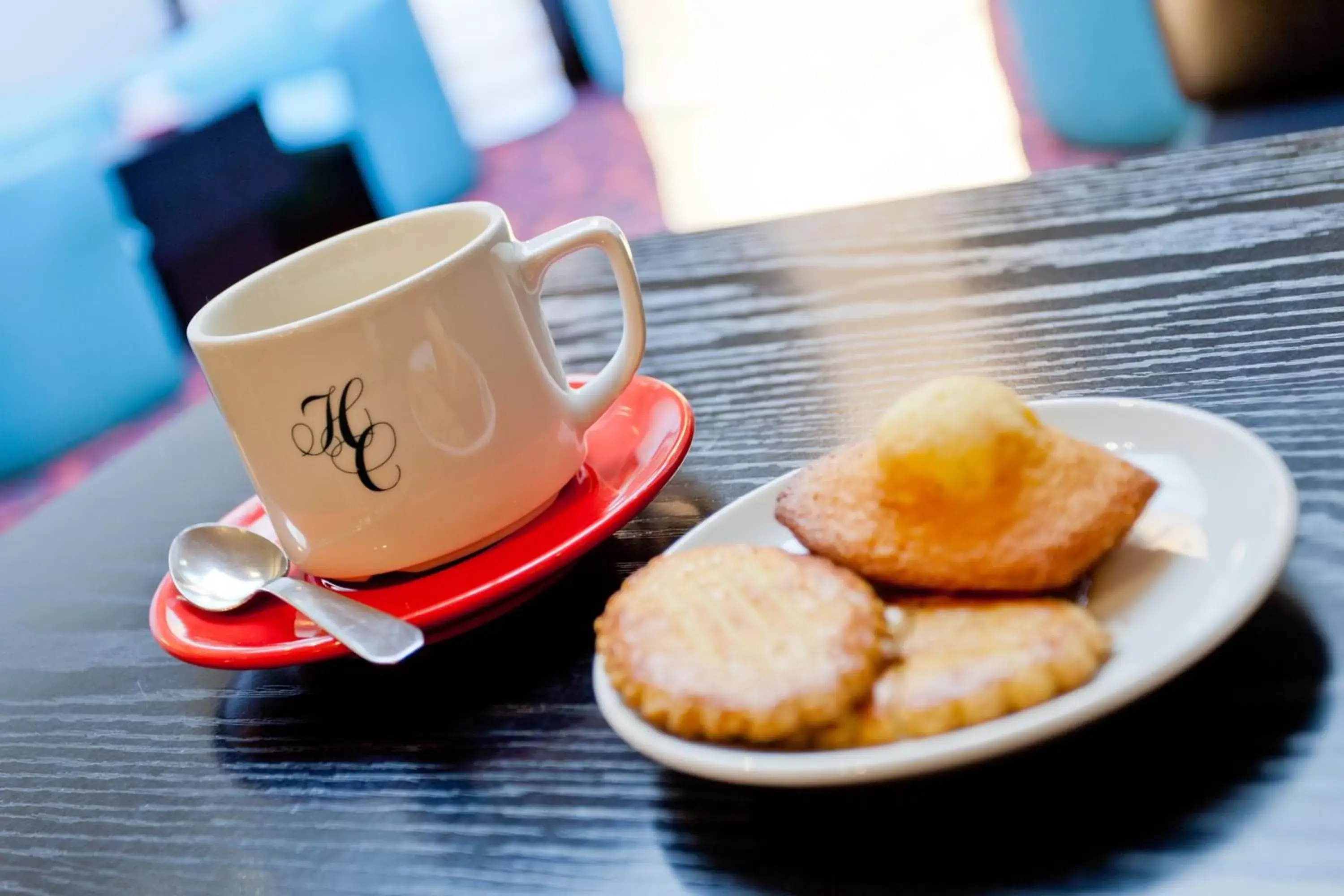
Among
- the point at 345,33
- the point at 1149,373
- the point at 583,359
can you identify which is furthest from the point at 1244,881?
the point at 345,33

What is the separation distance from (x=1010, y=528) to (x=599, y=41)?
11.9 feet

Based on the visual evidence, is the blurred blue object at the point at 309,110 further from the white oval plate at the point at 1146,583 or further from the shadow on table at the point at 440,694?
the white oval plate at the point at 1146,583

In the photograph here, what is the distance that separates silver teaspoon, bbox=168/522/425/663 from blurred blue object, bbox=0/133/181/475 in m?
2.19

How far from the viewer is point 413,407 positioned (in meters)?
0.47

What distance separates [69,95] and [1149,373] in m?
3.04

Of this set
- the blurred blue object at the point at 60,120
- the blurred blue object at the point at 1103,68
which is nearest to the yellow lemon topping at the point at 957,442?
the blurred blue object at the point at 1103,68

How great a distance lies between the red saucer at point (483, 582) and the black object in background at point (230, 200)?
2.56 meters

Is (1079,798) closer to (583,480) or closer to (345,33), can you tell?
(583,480)

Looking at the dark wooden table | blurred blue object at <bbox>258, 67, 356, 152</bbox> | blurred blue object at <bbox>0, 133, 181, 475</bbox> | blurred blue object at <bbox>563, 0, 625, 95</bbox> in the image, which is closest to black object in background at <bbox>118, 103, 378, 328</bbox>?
blurred blue object at <bbox>258, 67, 356, 152</bbox>

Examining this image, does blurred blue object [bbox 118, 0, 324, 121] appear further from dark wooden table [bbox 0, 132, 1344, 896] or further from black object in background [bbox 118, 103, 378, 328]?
dark wooden table [bbox 0, 132, 1344, 896]

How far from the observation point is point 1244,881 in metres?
0.27

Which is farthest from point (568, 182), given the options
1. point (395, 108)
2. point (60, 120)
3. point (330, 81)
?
point (60, 120)

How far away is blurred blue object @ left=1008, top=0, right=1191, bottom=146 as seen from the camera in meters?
1.67

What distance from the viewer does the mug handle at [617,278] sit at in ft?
1.70
